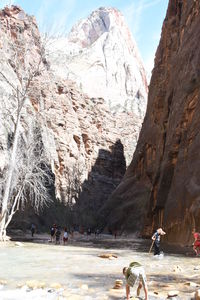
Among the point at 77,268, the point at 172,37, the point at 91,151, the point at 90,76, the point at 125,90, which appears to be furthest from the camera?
the point at 125,90

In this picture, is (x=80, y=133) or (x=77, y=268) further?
(x=80, y=133)

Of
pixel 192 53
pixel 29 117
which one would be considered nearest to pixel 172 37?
pixel 192 53

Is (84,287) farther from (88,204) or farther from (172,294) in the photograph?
(88,204)

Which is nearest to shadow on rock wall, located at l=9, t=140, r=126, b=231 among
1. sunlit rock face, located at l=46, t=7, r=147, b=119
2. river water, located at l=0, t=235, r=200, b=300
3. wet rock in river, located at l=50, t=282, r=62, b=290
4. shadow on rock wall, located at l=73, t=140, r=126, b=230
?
shadow on rock wall, located at l=73, t=140, r=126, b=230

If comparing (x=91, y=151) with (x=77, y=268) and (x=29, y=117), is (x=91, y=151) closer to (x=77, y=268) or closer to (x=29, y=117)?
(x=29, y=117)

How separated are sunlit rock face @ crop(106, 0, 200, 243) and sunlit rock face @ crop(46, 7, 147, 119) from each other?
6631 cm

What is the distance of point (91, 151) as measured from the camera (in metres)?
84.1

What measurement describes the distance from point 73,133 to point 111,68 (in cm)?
8921

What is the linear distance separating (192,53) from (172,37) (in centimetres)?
1959

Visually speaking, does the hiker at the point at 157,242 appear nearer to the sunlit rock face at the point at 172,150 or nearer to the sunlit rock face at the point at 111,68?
the sunlit rock face at the point at 172,150

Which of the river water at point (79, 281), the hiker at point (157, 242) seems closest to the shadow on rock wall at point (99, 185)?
the hiker at point (157, 242)

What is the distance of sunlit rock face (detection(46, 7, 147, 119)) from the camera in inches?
5344

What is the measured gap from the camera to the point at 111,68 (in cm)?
15925

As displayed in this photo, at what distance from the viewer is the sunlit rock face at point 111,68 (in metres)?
136
